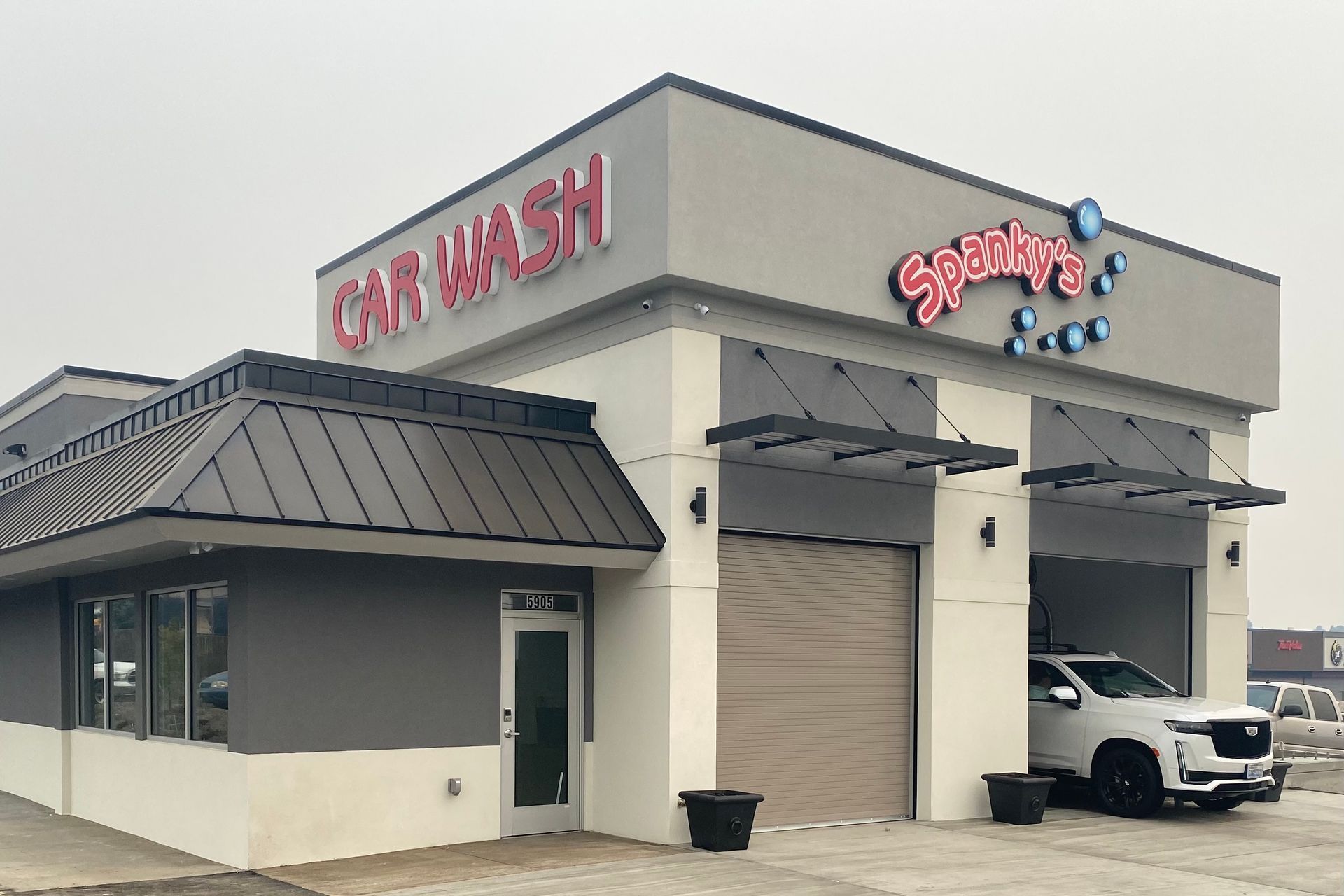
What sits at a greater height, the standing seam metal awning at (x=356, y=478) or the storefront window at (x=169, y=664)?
the standing seam metal awning at (x=356, y=478)

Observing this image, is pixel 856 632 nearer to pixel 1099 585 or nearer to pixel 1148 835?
pixel 1148 835

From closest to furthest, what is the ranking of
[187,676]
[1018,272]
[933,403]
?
[187,676] → [933,403] → [1018,272]

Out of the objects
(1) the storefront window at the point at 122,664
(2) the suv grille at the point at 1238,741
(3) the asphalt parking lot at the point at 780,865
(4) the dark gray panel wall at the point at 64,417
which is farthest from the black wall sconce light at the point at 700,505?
(4) the dark gray panel wall at the point at 64,417

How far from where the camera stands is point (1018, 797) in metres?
15.6

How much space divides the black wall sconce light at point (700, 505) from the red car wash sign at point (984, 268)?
3.64 meters

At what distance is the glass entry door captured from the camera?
1403cm

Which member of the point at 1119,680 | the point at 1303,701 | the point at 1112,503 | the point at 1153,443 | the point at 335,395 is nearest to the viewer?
the point at 335,395

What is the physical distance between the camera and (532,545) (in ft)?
43.2

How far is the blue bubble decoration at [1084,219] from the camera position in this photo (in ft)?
58.9

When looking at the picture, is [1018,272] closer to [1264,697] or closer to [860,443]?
[860,443]

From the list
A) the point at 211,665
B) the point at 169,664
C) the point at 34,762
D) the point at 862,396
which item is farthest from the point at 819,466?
the point at 34,762

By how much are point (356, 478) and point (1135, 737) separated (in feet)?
33.1

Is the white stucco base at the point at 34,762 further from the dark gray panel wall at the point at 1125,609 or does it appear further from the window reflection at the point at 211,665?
Result: the dark gray panel wall at the point at 1125,609

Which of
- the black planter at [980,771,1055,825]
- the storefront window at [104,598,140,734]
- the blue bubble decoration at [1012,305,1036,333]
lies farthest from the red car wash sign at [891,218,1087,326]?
the storefront window at [104,598,140,734]
